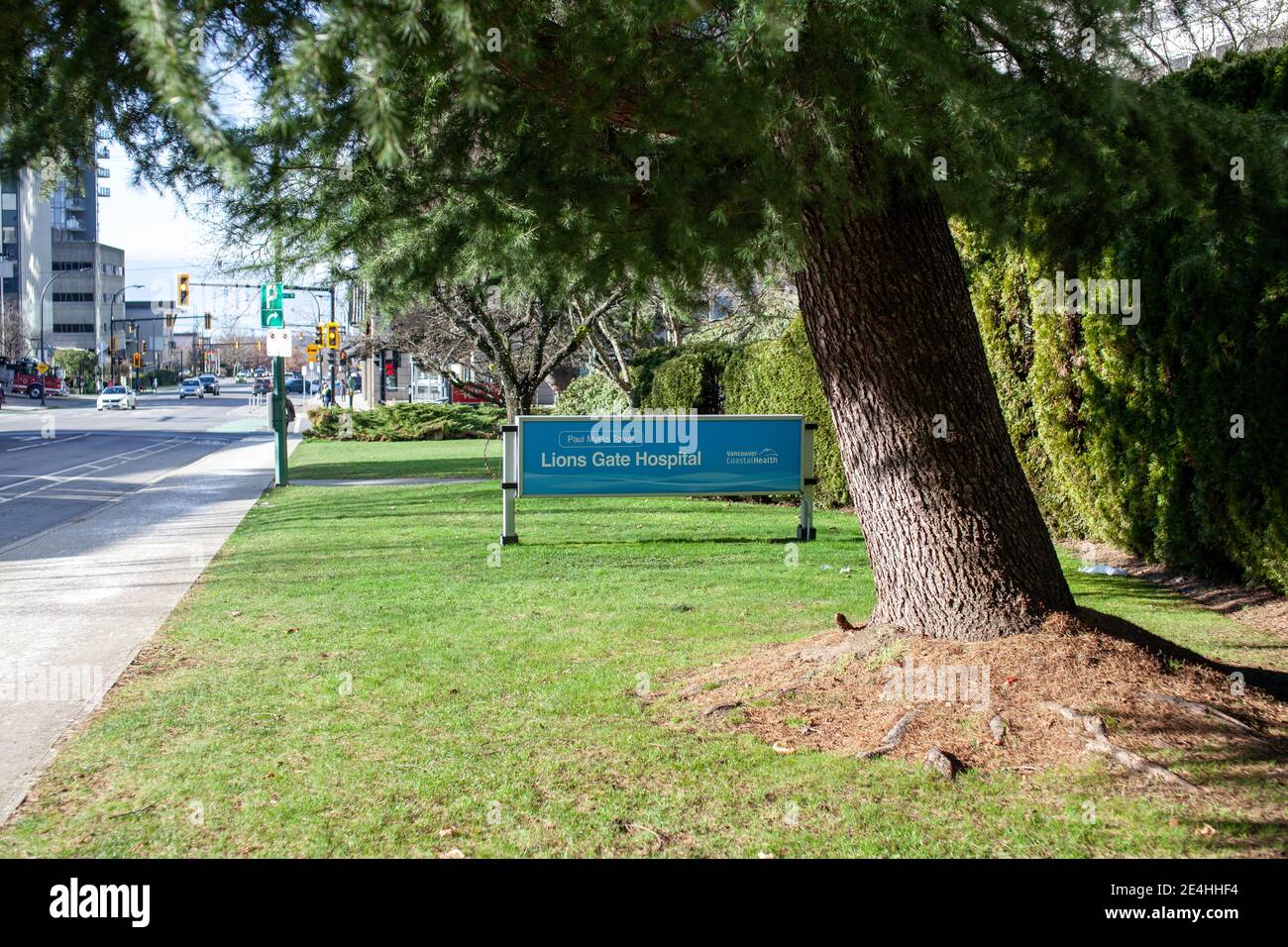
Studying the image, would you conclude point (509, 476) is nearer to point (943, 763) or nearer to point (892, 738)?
point (892, 738)

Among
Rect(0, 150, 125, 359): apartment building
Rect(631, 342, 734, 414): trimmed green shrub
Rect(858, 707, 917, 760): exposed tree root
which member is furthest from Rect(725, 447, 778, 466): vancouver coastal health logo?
Rect(0, 150, 125, 359): apartment building

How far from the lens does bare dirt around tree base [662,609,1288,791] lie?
479cm

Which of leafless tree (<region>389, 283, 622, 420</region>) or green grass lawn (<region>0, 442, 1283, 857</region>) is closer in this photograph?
green grass lawn (<region>0, 442, 1283, 857</region>)

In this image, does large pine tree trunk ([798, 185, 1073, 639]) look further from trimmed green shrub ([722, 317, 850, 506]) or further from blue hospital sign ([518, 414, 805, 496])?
trimmed green shrub ([722, 317, 850, 506])

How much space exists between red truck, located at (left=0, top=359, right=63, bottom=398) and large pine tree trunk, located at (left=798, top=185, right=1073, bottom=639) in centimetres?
7831

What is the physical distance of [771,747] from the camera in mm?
5020

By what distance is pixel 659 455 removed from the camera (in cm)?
1232

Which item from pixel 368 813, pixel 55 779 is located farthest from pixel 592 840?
pixel 55 779

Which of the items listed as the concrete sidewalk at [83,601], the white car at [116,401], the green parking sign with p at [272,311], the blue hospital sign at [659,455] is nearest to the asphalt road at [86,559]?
the concrete sidewalk at [83,601]

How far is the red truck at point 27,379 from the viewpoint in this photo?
76.2m

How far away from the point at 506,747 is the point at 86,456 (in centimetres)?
2567

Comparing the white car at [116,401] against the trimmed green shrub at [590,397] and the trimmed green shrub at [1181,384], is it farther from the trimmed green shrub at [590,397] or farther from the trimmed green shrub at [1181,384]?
the trimmed green shrub at [1181,384]

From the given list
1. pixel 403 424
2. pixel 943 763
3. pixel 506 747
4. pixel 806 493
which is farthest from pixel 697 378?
pixel 403 424

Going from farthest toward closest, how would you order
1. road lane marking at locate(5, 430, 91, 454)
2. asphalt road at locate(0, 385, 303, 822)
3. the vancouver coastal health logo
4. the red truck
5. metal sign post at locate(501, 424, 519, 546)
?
the red truck, road lane marking at locate(5, 430, 91, 454), the vancouver coastal health logo, metal sign post at locate(501, 424, 519, 546), asphalt road at locate(0, 385, 303, 822)
